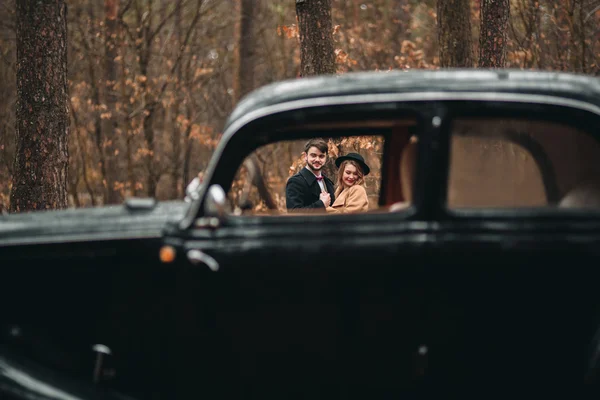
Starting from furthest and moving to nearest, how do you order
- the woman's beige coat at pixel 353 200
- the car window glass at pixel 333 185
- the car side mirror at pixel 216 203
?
the woman's beige coat at pixel 353 200 < the car window glass at pixel 333 185 < the car side mirror at pixel 216 203

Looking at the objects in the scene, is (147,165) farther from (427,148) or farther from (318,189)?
(427,148)

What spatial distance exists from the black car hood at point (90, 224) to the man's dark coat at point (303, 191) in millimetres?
2611

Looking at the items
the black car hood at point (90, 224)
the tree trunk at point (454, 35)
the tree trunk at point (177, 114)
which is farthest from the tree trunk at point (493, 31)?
the tree trunk at point (177, 114)

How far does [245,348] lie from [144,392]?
0.55 meters

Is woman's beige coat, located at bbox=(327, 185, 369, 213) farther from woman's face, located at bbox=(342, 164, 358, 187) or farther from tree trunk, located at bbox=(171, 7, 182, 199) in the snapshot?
tree trunk, located at bbox=(171, 7, 182, 199)

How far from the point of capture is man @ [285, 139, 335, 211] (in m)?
6.67

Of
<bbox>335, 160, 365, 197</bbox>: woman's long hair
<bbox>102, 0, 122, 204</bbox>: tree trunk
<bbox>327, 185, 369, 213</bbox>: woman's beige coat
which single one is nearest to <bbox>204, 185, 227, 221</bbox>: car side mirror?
<bbox>327, 185, 369, 213</bbox>: woman's beige coat

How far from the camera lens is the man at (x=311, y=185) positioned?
6668 mm

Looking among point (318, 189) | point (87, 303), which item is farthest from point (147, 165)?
point (87, 303)

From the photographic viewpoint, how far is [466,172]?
11.9 feet

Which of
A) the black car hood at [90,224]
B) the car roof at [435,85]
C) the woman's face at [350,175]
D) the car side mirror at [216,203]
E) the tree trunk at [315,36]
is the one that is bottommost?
the black car hood at [90,224]

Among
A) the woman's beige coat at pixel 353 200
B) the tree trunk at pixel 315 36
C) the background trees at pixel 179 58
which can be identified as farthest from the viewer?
the background trees at pixel 179 58

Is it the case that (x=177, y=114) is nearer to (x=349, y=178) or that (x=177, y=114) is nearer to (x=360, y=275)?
(x=349, y=178)

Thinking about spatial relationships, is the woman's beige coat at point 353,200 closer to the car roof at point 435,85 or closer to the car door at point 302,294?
the car roof at point 435,85
